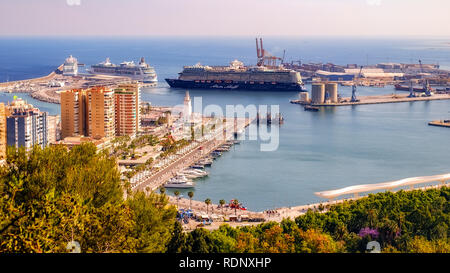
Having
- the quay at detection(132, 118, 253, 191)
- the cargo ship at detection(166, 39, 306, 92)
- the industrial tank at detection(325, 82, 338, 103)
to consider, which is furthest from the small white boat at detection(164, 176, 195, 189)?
the cargo ship at detection(166, 39, 306, 92)

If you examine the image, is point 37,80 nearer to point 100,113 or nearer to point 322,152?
point 100,113

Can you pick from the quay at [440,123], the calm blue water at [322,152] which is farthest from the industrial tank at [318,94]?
the quay at [440,123]

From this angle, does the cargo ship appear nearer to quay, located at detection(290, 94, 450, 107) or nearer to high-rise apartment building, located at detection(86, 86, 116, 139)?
quay, located at detection(290, 94, 450, 107)

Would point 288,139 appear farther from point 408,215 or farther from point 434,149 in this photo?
point 408,215

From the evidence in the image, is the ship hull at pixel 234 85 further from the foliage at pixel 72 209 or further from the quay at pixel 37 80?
the foliage at pixel 72 209

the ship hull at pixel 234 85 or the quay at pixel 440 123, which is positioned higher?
the ship hull at pixel 234 85

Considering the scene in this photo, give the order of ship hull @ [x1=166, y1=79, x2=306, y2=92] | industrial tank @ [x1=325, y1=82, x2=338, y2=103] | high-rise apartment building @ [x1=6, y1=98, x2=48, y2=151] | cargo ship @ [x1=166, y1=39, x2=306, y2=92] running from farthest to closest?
cargo ship @ [x1=166, y1=39, x2=306, y2=92] → ship hull @ [x1=166, y1=79, x2=306, y2=92] → industrial tank @ [x1=325, y1=82, x2=338, y2=103] → high-rise apartment building @ [x1=6, y1=98, x2=48, y2=151]

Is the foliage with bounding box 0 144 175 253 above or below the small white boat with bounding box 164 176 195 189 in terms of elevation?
above

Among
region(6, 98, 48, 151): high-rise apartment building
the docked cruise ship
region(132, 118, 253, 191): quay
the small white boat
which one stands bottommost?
the small white boat
